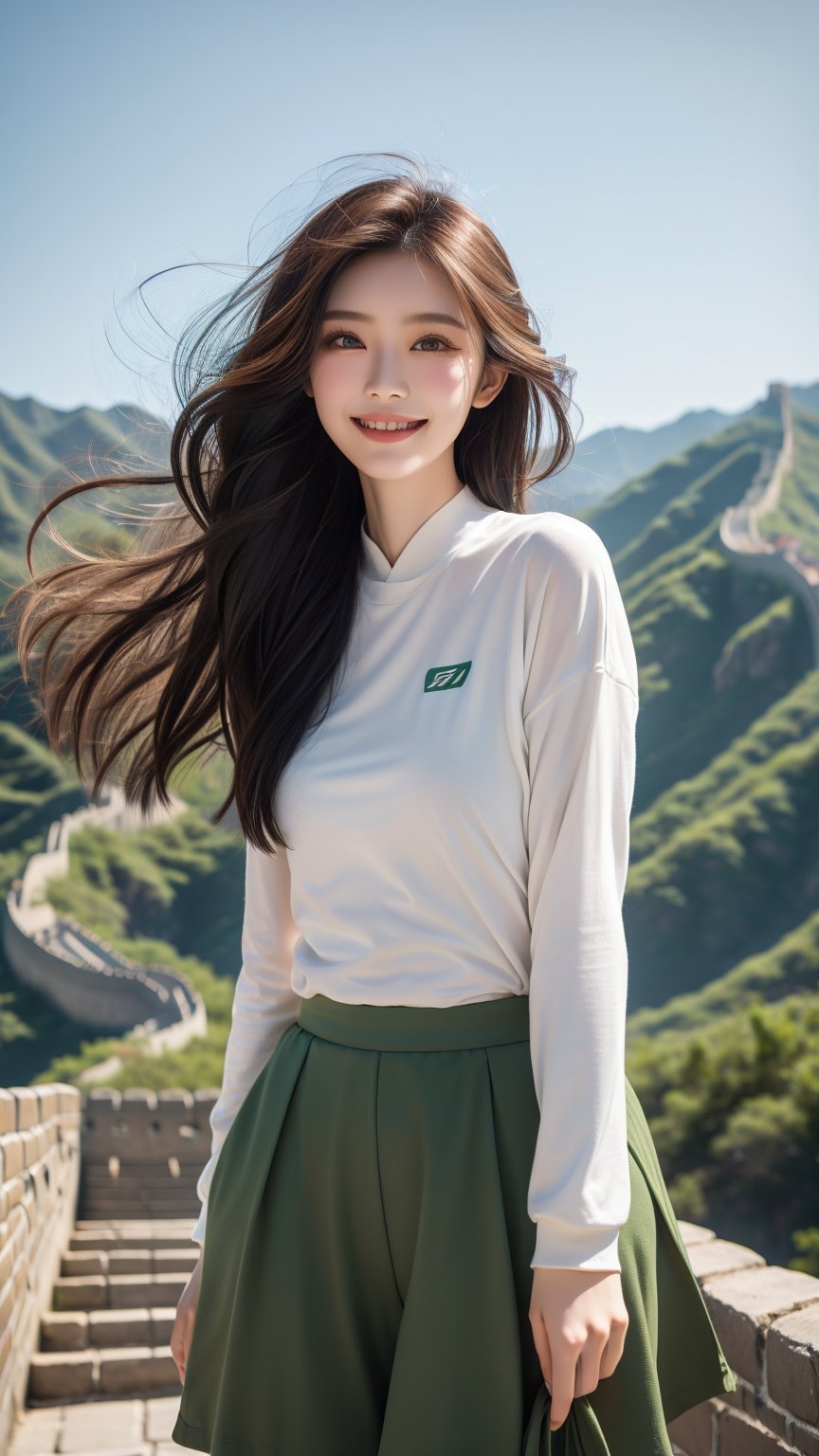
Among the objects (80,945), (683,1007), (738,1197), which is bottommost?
(738,1197)

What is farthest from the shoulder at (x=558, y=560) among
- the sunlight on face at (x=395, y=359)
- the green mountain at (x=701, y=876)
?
the green mountain at (x=701, y=876)

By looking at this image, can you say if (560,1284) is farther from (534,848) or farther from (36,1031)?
(36,1031)

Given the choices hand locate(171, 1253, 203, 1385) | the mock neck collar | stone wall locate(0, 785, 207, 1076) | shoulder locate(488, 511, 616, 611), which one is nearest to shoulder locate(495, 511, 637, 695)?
shoulder locate(488, 511, 616, 611)

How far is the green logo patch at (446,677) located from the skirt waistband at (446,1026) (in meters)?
0.27

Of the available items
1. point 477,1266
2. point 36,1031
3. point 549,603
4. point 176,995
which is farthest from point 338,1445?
point 36,1031

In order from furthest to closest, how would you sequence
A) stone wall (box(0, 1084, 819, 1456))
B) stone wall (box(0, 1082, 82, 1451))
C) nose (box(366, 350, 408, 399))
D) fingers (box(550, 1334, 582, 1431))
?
stone wall (box(0, 1082, 82, 1451))
stone wall (box(0, 1084, 819, 1456))
nose (box(366, 350, 408, 399))
fingers (box(550, 1334, 582, 1431))

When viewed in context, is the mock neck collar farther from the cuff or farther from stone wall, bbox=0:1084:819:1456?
stone wall, bbox=0:1084:819:1456

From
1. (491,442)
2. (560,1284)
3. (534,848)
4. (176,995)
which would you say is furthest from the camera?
(176,995)

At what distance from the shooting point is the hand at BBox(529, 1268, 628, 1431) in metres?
0.96

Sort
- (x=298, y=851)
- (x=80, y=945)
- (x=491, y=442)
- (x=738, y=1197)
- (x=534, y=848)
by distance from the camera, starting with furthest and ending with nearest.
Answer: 1. (x=80, y=945)
2. (x=738, y=1197)
3. (x=491, y=442)
4. (x=298, y=851)
5. (x=534, y=848)

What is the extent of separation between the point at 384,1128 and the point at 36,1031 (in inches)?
947

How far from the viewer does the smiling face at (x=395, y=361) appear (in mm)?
1234

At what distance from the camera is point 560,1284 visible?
975 millimetres

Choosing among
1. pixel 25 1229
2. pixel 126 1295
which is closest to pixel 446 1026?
pixel 25 1229
